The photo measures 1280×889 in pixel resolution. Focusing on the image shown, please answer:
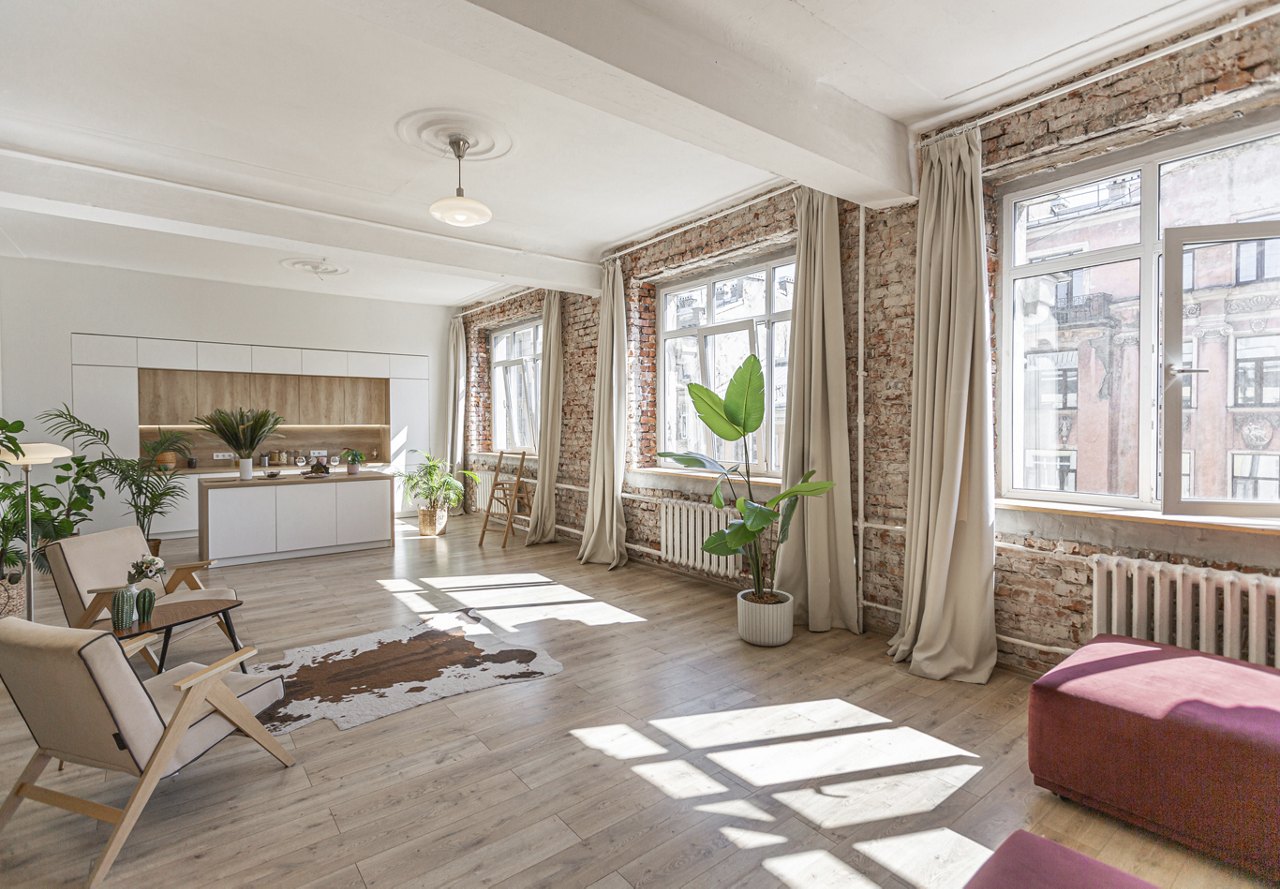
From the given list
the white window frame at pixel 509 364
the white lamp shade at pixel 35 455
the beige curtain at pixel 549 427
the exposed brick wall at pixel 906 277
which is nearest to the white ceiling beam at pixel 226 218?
the beige curtain at pixel 549 427

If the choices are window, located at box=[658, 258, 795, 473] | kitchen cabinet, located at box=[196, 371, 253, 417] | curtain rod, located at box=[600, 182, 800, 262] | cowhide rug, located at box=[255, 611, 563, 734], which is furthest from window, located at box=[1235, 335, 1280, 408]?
kitchen cabinet, located at box=[196, 371, 253, 417]

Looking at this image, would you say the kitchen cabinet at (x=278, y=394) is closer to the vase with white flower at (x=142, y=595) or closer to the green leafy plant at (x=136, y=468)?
the green leafy plant at (x=136, y=468)

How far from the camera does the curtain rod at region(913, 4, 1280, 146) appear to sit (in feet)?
8.96

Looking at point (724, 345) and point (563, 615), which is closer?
point (563, 615)

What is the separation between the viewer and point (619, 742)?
292cm

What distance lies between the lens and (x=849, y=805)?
242 cm

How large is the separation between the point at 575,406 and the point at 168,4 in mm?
5003

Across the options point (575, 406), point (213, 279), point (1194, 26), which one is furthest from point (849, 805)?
point (213, 279)

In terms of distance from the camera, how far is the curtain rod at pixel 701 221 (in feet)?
15.9

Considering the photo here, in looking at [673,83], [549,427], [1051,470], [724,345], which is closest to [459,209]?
[673,83]

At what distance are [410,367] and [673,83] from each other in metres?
7.85

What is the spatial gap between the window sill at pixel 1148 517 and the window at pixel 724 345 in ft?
6.31

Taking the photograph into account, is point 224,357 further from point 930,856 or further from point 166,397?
point 930,856

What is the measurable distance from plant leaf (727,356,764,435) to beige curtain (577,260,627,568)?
229 centimetres
